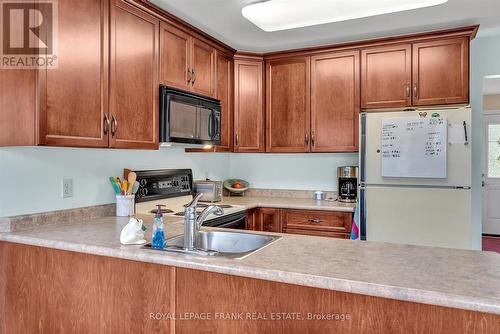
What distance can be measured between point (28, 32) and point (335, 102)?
2.40 m

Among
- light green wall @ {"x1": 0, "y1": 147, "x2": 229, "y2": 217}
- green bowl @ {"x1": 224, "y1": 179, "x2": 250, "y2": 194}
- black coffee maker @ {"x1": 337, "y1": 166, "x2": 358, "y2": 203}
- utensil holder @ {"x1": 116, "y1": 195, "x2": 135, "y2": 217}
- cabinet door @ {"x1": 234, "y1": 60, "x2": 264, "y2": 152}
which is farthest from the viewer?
green bowl @ {"x1": 224, "y1": 179, "x2": 250, "y2": 194}

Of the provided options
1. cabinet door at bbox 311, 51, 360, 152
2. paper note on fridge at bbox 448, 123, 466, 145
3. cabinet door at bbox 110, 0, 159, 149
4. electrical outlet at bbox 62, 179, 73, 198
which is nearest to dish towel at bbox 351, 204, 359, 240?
cabinet door at bbox 311, 51, 360, 152

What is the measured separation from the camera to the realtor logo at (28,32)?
167cm

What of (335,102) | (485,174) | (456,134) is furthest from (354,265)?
(485,174)

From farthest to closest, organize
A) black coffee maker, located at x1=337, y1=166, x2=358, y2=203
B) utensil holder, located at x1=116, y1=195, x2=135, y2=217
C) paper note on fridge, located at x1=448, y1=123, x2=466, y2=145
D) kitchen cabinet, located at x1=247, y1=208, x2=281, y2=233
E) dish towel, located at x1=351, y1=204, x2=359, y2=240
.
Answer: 1. black coffee maker, located at x1=337, y1=166, x2=358, y2=203
2. kitchen cabinet, located at x1=247, y1=208, x2=281, y2=233
3. dish towel, located at x1=351, y1=204, x2=359, y2=240
4. paper note on fridge, located at x1=448, y1=123, x2=466, y2=145
5. utensil holder, located at x1=116, y1=195, x2=135, y2=217

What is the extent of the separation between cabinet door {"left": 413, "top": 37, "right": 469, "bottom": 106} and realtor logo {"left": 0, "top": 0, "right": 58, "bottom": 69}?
2.63m

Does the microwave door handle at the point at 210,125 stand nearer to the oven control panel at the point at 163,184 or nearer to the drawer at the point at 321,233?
the oven control panel at the point at 163,184

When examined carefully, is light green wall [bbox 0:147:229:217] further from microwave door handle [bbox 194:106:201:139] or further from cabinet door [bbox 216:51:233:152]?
cabinet door [bbox 216:51:233:152]

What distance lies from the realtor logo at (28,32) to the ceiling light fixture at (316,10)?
49.6 inches

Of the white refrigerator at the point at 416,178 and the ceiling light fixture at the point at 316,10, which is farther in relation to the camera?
the white refrigerator at the point at 416,178

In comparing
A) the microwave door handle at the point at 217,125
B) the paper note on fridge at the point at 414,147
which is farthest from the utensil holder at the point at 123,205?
the paper note on fridge at the point at 414,147

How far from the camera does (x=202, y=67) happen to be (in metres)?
2.99

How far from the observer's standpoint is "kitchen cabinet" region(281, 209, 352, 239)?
3023 millimetres

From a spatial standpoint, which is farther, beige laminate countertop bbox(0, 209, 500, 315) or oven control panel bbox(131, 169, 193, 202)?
oven control panel bbox(131, 169, 193, 202)
